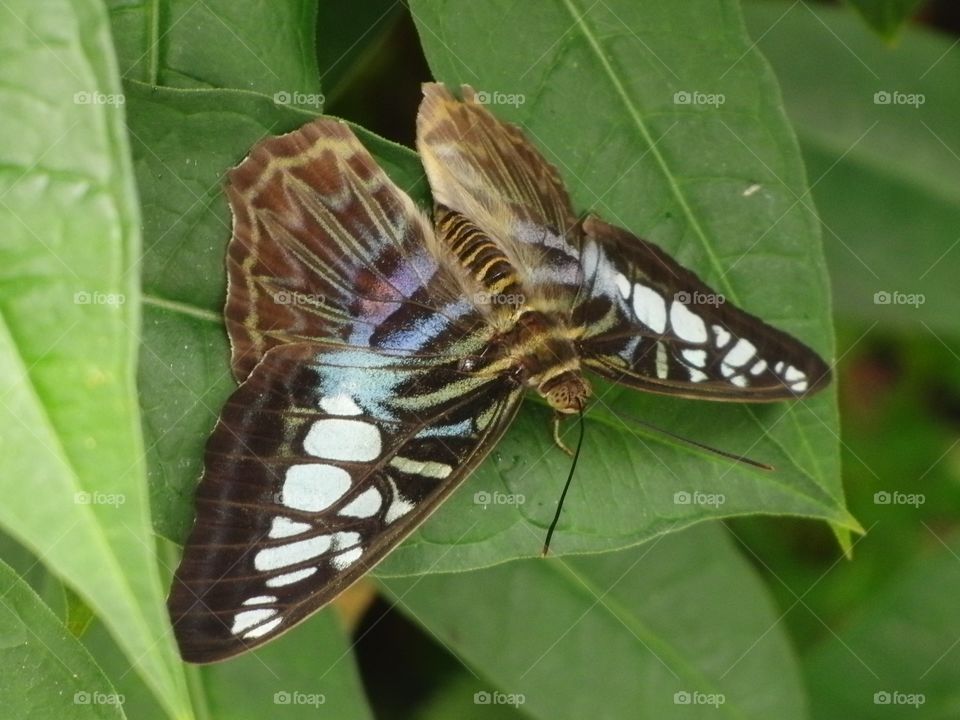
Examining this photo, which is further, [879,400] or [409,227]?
[879,400]

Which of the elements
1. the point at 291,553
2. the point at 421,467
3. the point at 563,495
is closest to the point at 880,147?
the point at 563,495

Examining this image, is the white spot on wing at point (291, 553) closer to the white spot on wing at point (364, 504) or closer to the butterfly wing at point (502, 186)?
the white spot on wing at point (364, 504)

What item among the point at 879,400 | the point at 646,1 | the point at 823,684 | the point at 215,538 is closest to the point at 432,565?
the point at 215,538

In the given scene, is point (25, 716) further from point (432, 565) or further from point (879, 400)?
point (879, 400)

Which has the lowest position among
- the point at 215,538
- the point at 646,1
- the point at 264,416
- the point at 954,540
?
the point at 954,540

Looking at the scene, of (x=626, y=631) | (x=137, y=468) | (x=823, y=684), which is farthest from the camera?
(x=823, y=684)

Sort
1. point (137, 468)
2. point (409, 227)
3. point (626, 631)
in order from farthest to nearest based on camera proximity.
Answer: point (626, 631), point (409, 227), point (137, 468)
